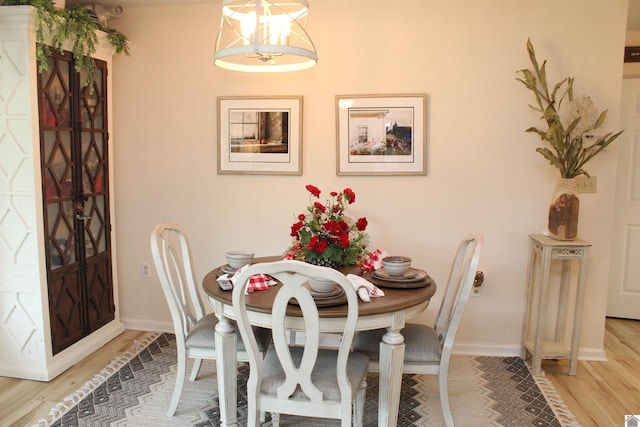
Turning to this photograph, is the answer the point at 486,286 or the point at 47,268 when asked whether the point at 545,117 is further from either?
the point at 47,268

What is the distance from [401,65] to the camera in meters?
3.39

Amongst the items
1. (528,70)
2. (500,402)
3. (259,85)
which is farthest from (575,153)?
(259,85)

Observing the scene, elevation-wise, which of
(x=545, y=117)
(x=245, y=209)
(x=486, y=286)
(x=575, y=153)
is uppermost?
(x=545, y=117)

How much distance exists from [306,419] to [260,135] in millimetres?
1889

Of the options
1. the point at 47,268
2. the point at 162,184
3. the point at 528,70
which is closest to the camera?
the point at 47,268

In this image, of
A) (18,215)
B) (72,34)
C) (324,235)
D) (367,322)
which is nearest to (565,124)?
(324,235)

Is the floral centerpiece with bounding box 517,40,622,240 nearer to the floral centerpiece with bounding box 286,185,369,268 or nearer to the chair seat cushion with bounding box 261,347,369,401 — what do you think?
the floral centerpiece with bounding box 286,185,369,268

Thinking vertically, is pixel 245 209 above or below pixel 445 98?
below

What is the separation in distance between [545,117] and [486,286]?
117 centimetres

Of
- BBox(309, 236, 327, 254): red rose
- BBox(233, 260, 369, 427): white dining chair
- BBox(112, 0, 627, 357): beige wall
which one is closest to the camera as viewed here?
BBox(233, 260, 369, 427): white dining chair

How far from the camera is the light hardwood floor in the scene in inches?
105

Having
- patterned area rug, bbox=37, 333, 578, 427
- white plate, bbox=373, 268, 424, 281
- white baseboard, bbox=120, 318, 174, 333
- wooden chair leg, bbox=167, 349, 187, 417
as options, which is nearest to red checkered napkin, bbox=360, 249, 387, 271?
white plate, bbox=373, 268, 424, 281

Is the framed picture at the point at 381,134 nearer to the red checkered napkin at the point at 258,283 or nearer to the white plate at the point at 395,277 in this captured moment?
the white plate at the point at 395,277

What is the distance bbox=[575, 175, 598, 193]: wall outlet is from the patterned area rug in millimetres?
1213
